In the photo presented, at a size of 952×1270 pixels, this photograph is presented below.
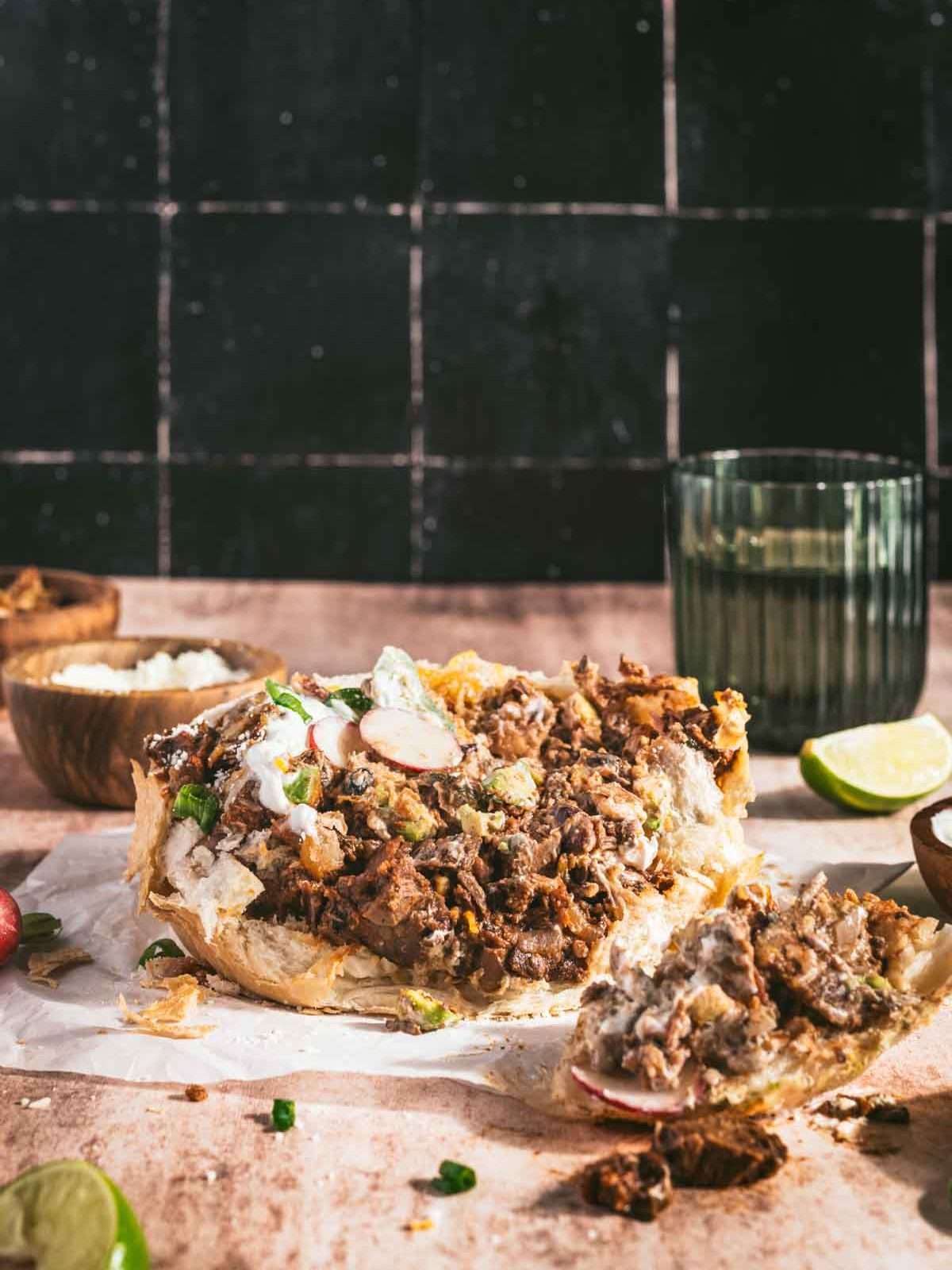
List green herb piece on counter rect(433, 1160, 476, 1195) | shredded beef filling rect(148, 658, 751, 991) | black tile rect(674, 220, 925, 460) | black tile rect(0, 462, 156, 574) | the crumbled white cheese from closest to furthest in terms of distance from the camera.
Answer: green herb piece on counter rect(433, 1160, 476, 1195)
shredded beef filling rect(148, 658, 751, 991)
the crumbled white cheese
black tile rect(674, 220, 925, 460)
black tile rect(0, 462, 156, 574)

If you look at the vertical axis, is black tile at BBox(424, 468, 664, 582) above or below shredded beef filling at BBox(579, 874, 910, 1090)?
above

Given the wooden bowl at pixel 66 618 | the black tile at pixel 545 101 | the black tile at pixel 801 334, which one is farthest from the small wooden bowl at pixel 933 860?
the black tile at pixel 545 101

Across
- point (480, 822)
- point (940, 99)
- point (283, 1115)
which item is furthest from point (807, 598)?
point (940, 99)

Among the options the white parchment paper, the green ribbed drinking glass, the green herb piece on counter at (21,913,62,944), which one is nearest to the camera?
the white parchment paper

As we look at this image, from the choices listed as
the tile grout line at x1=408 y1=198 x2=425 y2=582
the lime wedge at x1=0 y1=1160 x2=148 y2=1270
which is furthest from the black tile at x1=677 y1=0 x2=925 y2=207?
the lime wedge at x1=0 y1=1160 x2=148 y2=1270

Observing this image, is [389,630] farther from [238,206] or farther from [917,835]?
[917,835]

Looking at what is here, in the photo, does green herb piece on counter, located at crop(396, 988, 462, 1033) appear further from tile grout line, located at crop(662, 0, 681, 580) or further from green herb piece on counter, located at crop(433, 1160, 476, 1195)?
tile grout line, located at crop(662, 0, 681, 580)
